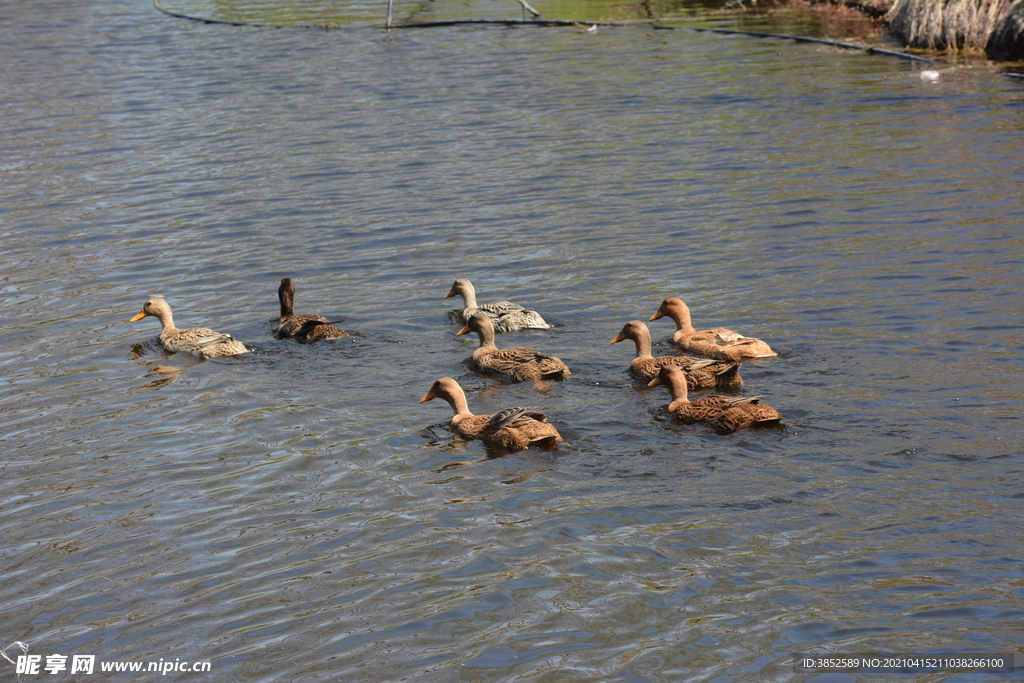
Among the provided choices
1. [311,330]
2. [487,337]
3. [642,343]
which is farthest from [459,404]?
[311,330]

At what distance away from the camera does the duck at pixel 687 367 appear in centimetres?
990

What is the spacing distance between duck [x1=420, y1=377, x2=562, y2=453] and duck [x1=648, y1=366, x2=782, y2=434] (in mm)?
1207

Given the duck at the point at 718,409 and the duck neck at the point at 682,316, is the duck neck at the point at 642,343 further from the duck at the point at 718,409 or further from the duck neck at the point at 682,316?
the duck at the point at 718,409

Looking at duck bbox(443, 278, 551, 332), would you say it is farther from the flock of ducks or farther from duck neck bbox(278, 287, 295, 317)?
duck neck bbox(278, 287, 295, 317)

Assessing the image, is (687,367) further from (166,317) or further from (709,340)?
(166,317)

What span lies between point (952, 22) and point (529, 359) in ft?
64.4

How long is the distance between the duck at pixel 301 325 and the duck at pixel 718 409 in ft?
13.2

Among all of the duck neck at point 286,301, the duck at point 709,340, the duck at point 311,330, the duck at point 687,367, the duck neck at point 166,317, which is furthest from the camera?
the duck neck at point 286,301

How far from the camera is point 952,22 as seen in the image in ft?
81.8

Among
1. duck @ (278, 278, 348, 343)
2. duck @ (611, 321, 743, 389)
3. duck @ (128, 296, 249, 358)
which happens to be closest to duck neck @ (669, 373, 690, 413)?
duck @ (611, 321, 743, 389)

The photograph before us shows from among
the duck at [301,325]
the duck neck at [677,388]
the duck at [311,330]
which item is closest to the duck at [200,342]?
the duck at [301,325]

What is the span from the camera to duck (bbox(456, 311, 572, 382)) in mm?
10297

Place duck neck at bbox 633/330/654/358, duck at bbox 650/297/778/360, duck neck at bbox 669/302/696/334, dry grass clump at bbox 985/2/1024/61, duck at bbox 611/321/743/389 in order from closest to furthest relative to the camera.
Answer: duck at bbox 611/321/743/389, duck at bbox 650/297/778/360, duck neck at bbox 633/330/654/358, duck neck at bbox 669/302/696/334, dry grass clump at bbox 985/2/1024/61

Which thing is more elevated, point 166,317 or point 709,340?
point 709,340
